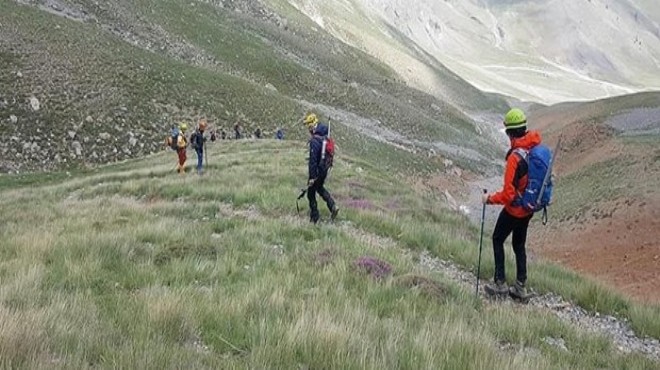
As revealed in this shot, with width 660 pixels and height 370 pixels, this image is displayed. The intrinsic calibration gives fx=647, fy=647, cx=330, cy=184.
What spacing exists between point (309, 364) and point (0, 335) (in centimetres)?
219

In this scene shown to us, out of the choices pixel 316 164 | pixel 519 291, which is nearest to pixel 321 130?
pixel 316 164

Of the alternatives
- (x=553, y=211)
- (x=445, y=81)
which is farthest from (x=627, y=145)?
(x=445, y=81)

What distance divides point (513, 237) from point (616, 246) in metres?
14.9

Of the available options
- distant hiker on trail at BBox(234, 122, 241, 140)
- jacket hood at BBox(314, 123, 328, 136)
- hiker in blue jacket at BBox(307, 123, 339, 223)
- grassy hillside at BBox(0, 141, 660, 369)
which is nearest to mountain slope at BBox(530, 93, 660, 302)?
grassy hillside at BBox(0, 141, 660, 369)

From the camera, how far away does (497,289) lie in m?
9.91

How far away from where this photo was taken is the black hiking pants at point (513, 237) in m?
9.68

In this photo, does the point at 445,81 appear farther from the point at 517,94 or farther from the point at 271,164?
the point at 271,164

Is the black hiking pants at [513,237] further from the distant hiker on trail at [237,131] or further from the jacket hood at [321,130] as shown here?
Result: the distant hiker on trail at [237,131]

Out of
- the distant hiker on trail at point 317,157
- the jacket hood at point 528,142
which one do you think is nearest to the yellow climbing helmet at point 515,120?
the jacket hood at point 528,142

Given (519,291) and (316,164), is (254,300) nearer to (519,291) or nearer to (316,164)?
(519,291)

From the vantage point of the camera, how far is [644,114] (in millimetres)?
62406

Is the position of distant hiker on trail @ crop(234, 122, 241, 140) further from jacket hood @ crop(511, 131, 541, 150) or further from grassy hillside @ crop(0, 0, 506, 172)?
jacket hood @ crop(511, 131, 541, 150)

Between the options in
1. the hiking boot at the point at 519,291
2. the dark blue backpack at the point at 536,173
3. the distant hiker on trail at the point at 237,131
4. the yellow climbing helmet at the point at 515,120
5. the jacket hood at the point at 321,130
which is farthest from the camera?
the distant hiker on trail at the point at 237,131

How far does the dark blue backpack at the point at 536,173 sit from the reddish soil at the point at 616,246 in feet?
31.1
